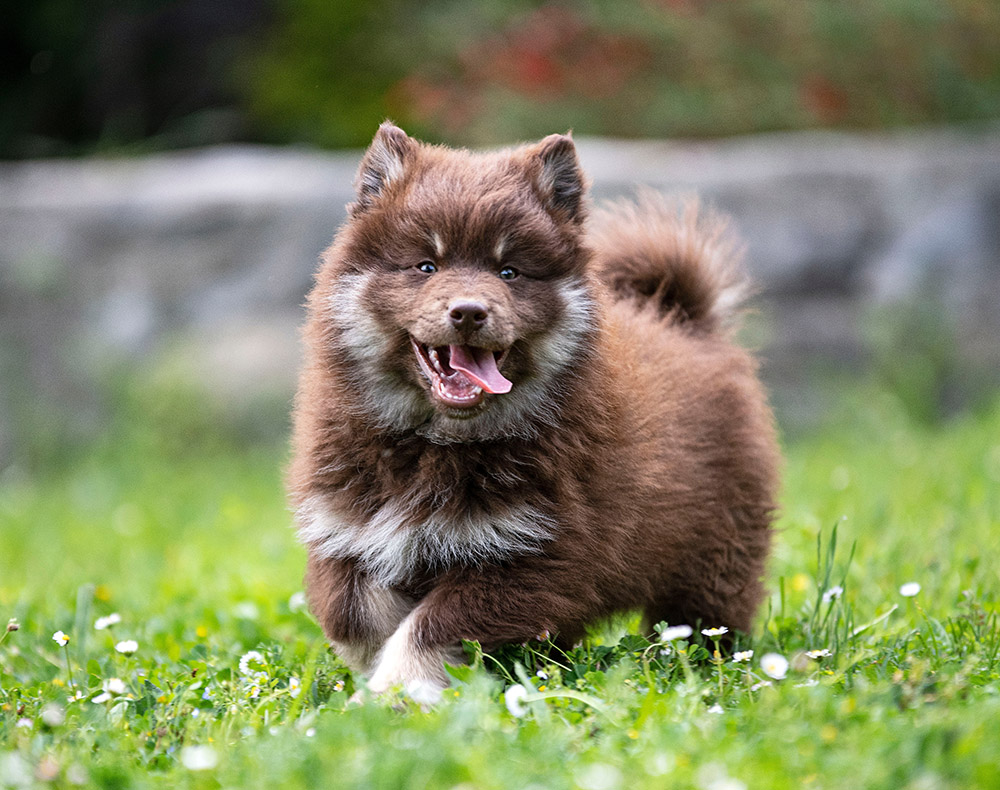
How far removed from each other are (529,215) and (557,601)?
1.20 m

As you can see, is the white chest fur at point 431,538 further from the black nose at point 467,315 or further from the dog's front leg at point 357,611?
the black nose at point 467,315

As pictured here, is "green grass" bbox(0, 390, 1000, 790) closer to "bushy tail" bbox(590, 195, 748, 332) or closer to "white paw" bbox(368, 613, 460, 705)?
"white paw" bbox(368, 613, 460, 705)

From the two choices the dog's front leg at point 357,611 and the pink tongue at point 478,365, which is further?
the dog's front leg at point 357,611

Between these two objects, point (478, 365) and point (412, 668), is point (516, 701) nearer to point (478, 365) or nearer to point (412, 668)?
point (412, 668)

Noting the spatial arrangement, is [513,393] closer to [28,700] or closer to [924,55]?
[28,700]

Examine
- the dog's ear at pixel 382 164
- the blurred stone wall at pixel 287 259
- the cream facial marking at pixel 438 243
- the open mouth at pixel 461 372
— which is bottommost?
the blurred stone wall at pixel 287 259

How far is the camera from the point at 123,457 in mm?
8773

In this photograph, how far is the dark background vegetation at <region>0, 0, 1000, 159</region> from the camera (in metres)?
11.2

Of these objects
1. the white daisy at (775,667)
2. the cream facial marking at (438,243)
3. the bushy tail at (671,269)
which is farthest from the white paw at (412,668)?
the bushy tail at (671,269)

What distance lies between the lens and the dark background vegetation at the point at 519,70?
11234 millimetres

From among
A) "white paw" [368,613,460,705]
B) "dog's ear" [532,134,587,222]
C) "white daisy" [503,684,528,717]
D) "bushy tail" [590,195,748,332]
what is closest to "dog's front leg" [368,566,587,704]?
"white paw" [368,613,460,705]

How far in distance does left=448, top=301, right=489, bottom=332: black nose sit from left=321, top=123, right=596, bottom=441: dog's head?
0.04m

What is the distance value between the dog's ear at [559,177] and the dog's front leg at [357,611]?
1.33m

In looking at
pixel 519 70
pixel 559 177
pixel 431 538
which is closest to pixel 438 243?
pixel 559 177
